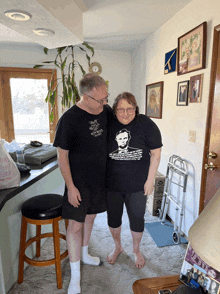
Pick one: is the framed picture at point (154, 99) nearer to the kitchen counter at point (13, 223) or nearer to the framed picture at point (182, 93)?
the framed picture at point (182, 93)

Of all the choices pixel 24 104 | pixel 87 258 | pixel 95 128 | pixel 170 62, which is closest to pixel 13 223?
pixel 87 258

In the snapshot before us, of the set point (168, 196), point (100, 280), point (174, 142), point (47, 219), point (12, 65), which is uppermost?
point (12, 65)

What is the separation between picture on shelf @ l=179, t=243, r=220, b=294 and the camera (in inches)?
32.3

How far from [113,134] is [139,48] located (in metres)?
2.64

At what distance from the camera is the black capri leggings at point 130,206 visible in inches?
63.0

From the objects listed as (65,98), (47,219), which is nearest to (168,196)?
(47,219)

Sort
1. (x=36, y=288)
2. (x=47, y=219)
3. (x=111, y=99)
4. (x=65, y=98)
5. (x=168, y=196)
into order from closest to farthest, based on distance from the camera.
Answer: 1. (x=47, y=219)
2. (x=36, y=288)
3. (x=168, y=196)
4. (x=65, y=98)
5. (x=111, y=99)

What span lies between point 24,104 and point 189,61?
3.05 metres

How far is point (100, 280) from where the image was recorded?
1.62 metres

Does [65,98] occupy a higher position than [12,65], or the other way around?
[12,65]

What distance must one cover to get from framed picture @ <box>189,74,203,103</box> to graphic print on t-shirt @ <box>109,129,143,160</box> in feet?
2.89

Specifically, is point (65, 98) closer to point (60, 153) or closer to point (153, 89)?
point (153, 89)

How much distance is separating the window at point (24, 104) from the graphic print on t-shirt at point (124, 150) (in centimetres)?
278

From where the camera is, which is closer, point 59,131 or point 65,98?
point 59,131
